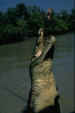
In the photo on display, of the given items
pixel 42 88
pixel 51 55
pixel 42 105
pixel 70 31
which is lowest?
pixel 70 31

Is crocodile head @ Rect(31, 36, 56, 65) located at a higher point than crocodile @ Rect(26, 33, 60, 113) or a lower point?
higher

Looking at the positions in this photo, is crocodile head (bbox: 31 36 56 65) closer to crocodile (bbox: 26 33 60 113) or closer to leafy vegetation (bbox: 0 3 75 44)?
crocodile (bbox: 26 33 60 113)

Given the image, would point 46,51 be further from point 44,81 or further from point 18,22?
point 18,22

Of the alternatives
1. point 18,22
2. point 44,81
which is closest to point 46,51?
point 44,81

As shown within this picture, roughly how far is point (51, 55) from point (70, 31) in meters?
30.5

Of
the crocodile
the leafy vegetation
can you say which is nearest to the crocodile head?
the crocodile

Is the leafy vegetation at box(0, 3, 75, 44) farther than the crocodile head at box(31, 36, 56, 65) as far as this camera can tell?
Yes

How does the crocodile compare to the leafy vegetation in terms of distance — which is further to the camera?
the leafy vegetation

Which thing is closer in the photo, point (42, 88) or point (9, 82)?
point (42, 88)

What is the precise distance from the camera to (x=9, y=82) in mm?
7117

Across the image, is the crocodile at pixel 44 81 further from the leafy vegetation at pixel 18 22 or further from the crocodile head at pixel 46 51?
the leafy vegetation at pixel 18 22

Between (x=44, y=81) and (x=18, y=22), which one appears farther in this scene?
(x=18, y=22)

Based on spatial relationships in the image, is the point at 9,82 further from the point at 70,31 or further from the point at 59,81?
the point at 70,31

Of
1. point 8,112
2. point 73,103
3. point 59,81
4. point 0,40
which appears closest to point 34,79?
point 8,112
